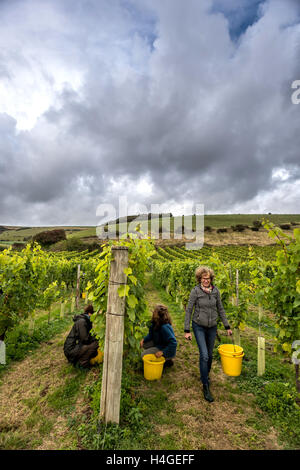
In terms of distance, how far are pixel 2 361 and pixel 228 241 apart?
58.3 metres

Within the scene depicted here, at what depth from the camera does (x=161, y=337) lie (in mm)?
4383

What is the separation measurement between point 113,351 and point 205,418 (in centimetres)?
162

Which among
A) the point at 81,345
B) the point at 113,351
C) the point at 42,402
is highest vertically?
the point at 113,351

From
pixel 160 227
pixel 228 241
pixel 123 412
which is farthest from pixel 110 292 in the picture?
pixel 160 227

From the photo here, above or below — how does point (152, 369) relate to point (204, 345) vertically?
below

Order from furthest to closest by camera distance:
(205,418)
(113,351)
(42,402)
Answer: (42,402)
(205,418)
(113,351)

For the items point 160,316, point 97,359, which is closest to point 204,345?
point 160,316

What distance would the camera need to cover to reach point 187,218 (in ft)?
271

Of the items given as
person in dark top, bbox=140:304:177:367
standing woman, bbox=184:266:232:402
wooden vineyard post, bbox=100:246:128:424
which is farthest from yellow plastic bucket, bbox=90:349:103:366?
standing woman, bbox=184:266:232:402

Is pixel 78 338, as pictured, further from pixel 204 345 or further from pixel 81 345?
pixel 204 345

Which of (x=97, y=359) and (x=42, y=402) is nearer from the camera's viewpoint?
(x=42, y=402)

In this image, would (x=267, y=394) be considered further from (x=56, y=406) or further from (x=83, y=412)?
(x=56, y=406)

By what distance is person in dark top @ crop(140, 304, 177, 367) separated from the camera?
426 centimetres

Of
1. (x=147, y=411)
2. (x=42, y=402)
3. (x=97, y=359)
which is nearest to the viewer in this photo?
(x=147, y=411)
